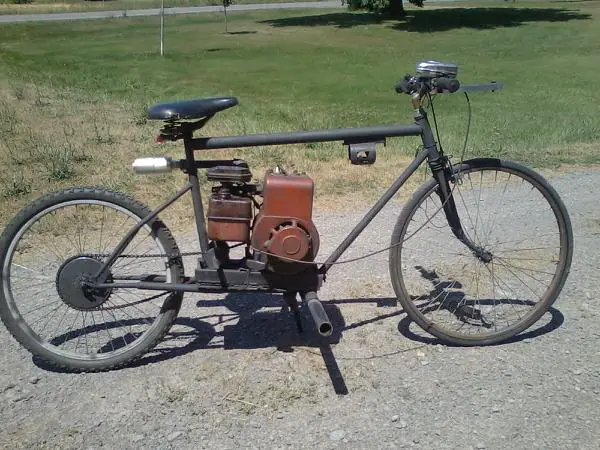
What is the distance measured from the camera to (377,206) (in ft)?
12.4

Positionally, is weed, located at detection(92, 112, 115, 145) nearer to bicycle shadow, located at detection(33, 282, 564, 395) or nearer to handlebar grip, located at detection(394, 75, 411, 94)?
bicycle shadow, located at detection(33, 282, 564, 395)

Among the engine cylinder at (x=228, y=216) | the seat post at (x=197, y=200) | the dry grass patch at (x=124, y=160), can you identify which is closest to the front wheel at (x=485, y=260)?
the engine cylinder at (x=228, y=216)

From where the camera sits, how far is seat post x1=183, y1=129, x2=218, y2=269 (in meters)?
3.48

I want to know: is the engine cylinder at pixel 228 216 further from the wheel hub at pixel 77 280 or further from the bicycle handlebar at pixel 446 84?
the bicycle handlebar at pixel 446 84

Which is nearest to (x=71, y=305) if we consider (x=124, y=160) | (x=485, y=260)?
(x=485, y=260)

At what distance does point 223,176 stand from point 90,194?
706 mm

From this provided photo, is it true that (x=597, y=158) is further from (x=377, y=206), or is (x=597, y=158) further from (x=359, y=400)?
(x=359, y=400)

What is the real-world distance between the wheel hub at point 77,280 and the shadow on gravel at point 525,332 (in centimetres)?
179

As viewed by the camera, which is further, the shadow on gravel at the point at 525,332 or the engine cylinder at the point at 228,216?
the shadow on gravel at the point at 525,332

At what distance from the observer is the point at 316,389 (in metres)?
3.42

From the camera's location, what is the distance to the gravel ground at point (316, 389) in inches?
122

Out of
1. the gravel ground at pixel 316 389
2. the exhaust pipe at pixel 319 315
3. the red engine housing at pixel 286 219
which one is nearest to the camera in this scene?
the gravel ground at pixel 316 389

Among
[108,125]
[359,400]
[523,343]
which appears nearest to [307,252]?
[359,400]

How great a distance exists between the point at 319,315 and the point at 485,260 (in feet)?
3.96
